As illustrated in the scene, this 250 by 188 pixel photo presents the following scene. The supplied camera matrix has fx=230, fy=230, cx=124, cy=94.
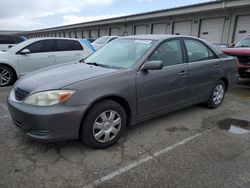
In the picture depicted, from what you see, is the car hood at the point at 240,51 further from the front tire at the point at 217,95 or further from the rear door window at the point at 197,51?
the rear door window at the point at 197,51

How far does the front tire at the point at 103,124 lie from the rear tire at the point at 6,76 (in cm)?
511

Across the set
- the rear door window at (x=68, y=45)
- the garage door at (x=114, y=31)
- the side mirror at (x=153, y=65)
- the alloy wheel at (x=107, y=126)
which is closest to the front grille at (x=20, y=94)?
the alloy wheel at (x=107, y=126)

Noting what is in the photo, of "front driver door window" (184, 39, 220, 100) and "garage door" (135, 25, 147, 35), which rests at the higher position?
"garage door" (135, 25, 147, 35)

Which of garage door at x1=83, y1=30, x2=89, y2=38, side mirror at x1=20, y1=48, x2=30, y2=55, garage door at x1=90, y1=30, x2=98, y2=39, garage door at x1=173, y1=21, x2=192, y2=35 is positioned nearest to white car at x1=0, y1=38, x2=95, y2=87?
side mirror at x1=20, y1=48, x2=30, y2=55

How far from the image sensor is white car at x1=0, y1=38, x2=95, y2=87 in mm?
6992

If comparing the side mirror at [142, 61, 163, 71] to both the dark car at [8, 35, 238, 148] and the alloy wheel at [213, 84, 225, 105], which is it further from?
the alloy wheel at [213, 84, 225, 105]

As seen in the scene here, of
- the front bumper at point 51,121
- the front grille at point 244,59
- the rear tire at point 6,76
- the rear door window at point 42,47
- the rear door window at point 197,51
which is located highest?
the rear door window at point 197,51

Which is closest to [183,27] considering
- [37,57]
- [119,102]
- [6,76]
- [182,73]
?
[37,57]

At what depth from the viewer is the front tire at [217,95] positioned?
16.2ft

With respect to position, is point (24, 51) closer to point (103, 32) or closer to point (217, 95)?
point (217, 95)

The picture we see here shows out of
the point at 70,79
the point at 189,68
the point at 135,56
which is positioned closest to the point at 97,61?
the point at 135,56

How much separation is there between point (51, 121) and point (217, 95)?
148 inches

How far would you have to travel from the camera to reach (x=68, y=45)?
808 centimetres

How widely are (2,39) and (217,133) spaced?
11.1 meters
